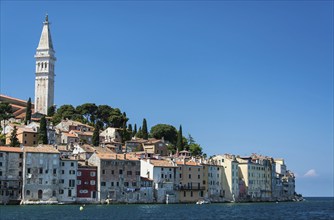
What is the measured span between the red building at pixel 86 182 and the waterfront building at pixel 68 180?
2.25 feet

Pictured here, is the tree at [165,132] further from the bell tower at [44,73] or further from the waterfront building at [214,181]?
the bell tower at [44,73]

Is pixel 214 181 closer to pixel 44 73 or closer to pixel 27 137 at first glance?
pixel 27 137

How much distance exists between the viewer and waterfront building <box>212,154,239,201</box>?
96812 mm

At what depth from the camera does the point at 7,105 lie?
112 meters

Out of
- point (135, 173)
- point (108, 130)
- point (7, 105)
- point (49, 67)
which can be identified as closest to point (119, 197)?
point (135, 173)

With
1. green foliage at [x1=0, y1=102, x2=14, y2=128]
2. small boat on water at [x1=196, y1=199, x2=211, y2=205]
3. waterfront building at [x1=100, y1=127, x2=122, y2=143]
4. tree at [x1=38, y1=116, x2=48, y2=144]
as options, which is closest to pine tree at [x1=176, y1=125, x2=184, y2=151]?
waterfront building at [x1=100, y1=127, x2=122, y2=143]

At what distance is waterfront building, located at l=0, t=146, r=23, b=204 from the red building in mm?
7438

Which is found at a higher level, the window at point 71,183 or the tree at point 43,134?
the tree at point 43,134

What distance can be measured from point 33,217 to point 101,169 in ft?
85.9

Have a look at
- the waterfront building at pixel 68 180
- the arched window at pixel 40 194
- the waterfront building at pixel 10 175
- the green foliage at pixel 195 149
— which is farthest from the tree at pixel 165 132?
the waterfront building at pixel 10 175

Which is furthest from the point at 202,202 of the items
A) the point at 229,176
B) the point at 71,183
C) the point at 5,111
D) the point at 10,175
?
the point at 5,111

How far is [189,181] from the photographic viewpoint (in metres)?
88.0

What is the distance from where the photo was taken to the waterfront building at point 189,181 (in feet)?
283

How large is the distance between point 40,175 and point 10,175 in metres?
3.57
